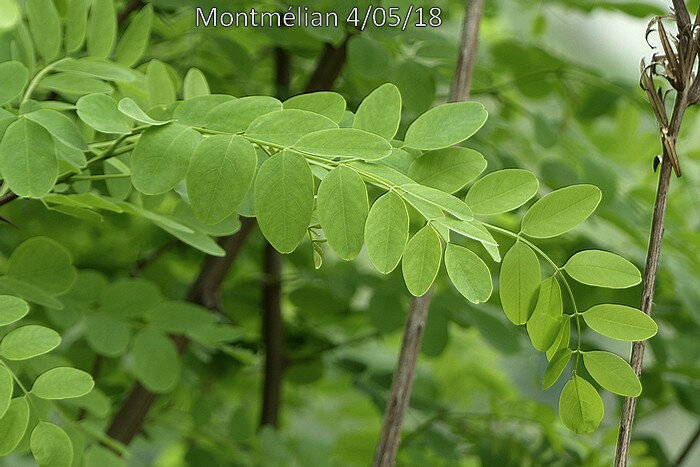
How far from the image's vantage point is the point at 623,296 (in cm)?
57

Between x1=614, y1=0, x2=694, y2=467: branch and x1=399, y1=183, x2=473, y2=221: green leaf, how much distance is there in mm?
79

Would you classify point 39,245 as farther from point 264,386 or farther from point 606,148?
point 606,148

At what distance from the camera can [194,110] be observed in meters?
0.32

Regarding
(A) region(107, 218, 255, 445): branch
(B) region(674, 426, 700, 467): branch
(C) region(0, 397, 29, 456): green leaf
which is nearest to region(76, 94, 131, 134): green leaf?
(C) region(0, 397, 29, 456): green leaf

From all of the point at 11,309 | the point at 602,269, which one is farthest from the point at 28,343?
the point at 602,269

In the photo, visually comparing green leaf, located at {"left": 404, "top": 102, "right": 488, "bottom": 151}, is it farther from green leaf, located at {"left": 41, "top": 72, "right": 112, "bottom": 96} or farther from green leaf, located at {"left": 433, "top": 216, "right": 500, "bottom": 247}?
green leaf, located at {"left": 41, "top": 72, "right": 112, "bottom": 96}

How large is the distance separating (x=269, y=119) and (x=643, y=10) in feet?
1.30

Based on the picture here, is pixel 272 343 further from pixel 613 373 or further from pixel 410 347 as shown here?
pixel 613 373

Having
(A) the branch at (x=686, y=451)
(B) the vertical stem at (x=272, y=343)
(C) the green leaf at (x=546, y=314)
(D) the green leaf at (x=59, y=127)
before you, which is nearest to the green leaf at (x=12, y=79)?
(D) the green leaf at (x=59, y=127)

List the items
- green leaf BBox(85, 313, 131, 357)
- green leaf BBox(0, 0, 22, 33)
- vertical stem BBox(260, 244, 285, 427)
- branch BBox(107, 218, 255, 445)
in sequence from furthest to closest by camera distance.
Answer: vertical stem BBox(260, 244, 285, 427)
branch BBox(107, 218, 255, 445)
green leaf BBox(85, 313, 131, 357)
green leaf BBox(0, 0, 22, 33)

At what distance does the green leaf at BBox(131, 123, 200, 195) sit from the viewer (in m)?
0.31

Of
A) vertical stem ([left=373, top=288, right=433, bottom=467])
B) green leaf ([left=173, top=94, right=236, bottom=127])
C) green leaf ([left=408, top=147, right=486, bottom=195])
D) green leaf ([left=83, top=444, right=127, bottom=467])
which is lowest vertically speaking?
green leaf ([left=83, top=444, right=127, bottom=467])

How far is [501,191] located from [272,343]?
41 centimetres

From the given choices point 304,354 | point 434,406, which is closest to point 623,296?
point 434,406
